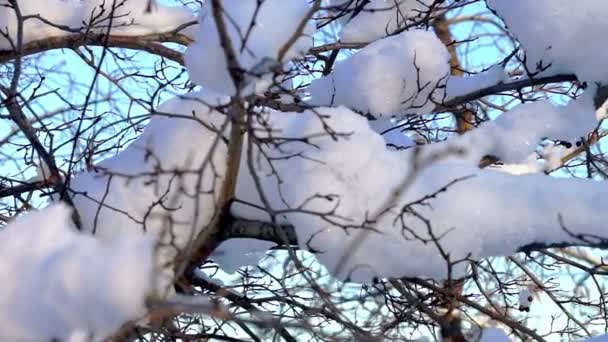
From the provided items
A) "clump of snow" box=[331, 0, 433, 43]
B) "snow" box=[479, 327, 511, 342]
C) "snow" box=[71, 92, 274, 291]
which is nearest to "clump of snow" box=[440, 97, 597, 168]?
"snow" box=[479, 327, 511, 342]

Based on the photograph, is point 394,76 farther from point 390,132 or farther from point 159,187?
point 159,187

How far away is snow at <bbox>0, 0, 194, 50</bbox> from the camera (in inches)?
127

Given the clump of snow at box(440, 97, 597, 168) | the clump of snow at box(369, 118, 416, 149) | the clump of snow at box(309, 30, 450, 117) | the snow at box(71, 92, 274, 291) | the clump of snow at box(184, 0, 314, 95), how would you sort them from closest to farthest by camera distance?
the clump of snow at box(184, 0, 314, 95)
the snow at box(71, 92, 274, 291)
the clump of snow at box(440, 97, 597, 168)
the clump of snow at box(309, 30, 450, 117)
the clump of snow at box(369, 118, 416, 149)

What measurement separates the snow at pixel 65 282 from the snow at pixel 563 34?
1635 mm

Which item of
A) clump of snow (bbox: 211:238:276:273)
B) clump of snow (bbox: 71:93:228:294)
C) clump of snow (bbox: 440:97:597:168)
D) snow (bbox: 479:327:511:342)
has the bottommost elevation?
snow (bbox: 479:327:511:342)

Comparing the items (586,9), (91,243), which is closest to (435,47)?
(586,9)

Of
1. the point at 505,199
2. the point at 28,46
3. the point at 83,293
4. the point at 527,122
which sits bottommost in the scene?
the point at 83,293

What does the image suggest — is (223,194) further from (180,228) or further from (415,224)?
(415,224)

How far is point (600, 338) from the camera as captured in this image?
1.99 metres

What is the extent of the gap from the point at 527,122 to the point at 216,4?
1205 mm

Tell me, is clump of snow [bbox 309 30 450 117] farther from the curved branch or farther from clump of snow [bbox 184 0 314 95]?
the curved branch

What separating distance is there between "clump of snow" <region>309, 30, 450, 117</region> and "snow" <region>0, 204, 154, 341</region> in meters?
1.46

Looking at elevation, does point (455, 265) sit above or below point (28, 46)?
below

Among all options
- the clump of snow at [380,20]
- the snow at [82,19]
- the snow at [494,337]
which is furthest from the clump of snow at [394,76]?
the snow at [82,19]
